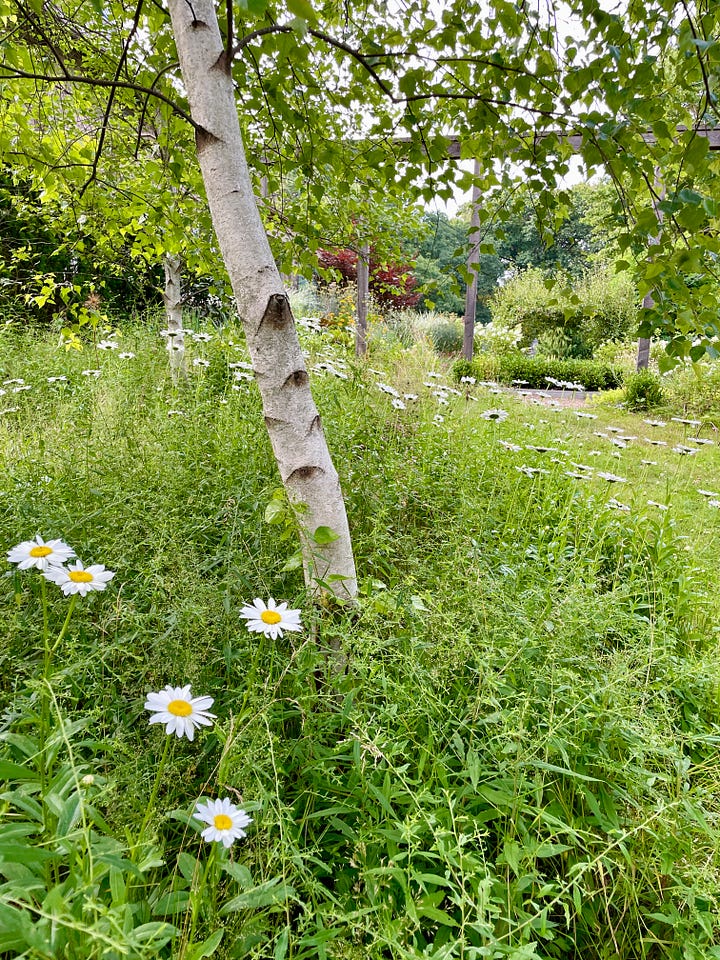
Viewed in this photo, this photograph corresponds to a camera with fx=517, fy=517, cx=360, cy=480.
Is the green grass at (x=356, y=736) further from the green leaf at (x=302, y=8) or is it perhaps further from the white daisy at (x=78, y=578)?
the green leaf at (x=302, y=8)

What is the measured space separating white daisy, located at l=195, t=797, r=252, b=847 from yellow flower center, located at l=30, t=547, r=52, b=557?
0.58 m

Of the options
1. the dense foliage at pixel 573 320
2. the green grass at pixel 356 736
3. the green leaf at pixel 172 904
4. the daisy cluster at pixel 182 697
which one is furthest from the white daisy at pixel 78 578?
the dense foliage at pixel 573 320

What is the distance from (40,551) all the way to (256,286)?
90 cm

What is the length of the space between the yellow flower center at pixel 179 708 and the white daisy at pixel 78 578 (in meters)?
0.26

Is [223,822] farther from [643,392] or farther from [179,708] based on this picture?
[643,392]

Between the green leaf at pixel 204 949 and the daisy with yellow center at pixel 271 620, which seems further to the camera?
the daisy with yellow center at pixel 271 620

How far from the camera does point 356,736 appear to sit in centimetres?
108

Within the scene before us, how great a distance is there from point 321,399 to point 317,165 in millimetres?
1476

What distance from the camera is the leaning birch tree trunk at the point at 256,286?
1.46 metres

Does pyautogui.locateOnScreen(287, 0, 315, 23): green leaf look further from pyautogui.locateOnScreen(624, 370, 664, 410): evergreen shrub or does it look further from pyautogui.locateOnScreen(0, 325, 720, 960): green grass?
pyautogui.locateOnScreen(624, 370, 664, 410): evergreen shrub

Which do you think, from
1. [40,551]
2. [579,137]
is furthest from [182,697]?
[579,137]

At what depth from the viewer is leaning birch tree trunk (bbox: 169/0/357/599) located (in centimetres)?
146

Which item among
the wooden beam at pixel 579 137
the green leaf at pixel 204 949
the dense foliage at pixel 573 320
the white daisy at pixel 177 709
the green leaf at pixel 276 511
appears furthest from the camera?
the dense foliage at pixel 573 320

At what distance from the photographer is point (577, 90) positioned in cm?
142
